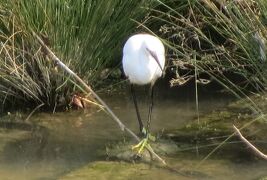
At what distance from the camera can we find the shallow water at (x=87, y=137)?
3371 millimetres

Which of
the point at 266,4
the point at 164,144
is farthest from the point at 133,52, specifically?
the point at 266,4

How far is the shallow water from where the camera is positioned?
3.37 m

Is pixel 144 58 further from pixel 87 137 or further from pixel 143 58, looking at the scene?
pixel 87 137

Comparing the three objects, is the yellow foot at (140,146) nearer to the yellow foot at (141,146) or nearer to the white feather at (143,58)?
the yellow foot at (141,146)

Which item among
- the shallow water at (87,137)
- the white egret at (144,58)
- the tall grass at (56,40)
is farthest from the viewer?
the tall grass at (56,40)

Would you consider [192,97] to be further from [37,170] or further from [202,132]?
[37,170]

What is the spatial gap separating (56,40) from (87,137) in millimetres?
649

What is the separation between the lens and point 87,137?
12.9 ft

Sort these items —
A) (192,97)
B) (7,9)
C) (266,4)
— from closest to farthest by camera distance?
(266,4) < (7,9) < (192,97)

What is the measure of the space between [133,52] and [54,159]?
74 centimetres

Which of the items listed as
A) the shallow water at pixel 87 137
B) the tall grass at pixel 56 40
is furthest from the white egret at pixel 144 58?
the tall grass at pixel 56 40

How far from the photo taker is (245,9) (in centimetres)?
340

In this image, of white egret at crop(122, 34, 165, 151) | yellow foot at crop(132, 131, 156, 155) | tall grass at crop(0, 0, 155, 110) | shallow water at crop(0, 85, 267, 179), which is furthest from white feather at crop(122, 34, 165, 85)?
tall grass at crop(0, 0, 155, 110)

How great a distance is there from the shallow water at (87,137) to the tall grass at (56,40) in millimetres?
226
